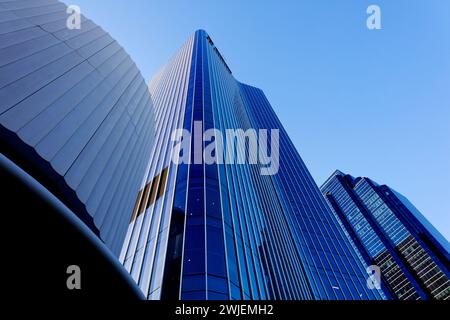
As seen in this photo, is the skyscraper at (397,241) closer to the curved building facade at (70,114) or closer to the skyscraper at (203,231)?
the skyscraper at (203,231)

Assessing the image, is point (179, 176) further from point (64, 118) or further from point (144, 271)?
point (64, 118)

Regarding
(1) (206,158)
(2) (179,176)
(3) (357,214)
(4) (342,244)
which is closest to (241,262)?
(2) (179,176)

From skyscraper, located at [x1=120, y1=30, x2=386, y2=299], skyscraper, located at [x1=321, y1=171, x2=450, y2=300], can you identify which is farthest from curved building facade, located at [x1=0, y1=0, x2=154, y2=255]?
skyscraper, located at [x1=321, y1=171, x2=450, y2=300]

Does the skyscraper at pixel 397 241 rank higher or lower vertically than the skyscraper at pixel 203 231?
higher

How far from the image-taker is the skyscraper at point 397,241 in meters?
138

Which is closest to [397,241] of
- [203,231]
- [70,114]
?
[203,231]

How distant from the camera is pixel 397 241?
507 feet

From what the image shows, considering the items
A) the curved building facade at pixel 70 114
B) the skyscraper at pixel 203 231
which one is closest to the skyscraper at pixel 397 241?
the skyscraper at pixel 203 231

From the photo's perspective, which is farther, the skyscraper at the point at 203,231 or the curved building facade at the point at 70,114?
the skyscraper at the point at 203,231

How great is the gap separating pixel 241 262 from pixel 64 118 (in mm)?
15019

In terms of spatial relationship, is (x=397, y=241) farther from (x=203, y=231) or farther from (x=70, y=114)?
(x=70, y=114)

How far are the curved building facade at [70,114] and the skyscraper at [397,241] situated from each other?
163 metres

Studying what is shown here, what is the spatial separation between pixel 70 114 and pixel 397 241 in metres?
178

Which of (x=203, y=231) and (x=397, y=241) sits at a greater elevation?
(x=397, y=241)
